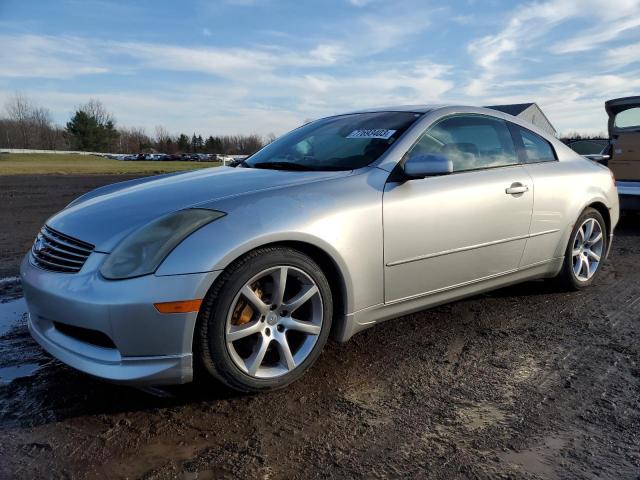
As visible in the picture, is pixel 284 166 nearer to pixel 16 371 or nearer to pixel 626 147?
pixel 16 371

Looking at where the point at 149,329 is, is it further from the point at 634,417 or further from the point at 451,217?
the point at 634,417

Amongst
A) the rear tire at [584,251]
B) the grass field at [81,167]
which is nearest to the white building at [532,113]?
the grass field at [81,167]

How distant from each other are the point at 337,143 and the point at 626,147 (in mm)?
6794

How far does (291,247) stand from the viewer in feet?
8.76

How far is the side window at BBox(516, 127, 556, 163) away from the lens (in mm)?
4035

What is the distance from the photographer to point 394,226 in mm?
2971

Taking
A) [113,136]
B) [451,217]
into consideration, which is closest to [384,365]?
[451,217]

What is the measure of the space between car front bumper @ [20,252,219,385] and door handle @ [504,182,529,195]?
2.25 metres

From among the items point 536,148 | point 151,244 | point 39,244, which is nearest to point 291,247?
point 151,244

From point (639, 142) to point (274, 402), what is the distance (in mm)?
8043

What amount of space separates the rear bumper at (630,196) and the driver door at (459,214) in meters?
5.19

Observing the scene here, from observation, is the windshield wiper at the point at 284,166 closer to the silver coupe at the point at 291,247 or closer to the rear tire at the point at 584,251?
the silver coupe at the point at 291,247

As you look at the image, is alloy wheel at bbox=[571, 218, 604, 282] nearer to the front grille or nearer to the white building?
the front grille

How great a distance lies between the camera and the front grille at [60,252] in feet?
8.20
